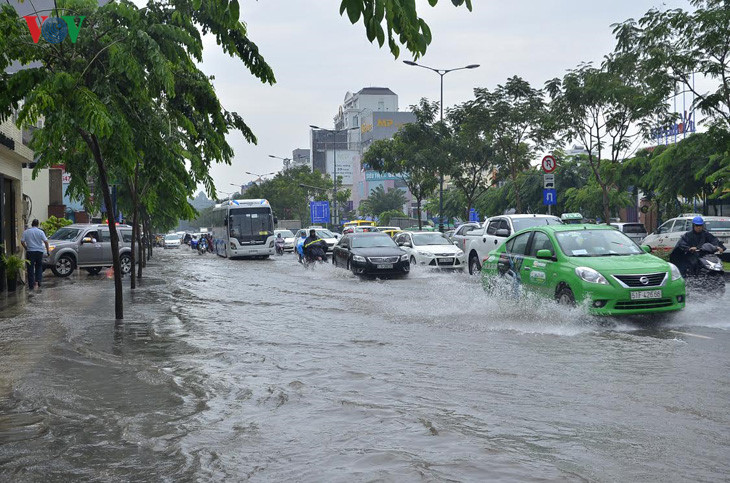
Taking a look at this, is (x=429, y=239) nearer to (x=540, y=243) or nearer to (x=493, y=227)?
(x=493, y=227)

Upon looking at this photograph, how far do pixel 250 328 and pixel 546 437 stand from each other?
812cm

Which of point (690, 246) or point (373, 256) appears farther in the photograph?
point (373, 256)

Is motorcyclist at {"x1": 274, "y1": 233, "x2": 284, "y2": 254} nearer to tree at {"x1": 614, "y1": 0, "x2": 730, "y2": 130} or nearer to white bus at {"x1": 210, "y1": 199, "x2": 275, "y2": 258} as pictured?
white bus at {"x1": 210, "y1": 199, "x2": 275, "y2": 258}

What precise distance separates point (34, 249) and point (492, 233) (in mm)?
12599

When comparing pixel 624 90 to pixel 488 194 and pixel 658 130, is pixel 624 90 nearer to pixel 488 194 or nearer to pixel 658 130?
pixel 658 130

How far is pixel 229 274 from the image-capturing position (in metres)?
31.0

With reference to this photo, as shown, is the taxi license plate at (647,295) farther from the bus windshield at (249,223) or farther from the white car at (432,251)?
the bus windshield at (249,223)

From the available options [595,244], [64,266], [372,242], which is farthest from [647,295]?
[64,266]

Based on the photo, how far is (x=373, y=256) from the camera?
25.5 meters

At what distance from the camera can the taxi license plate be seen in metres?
11.9

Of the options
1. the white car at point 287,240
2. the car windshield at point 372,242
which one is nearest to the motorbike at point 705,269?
the car windshield at point 372,242

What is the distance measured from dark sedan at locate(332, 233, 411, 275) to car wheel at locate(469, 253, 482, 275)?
188cm

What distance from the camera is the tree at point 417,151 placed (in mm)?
45531

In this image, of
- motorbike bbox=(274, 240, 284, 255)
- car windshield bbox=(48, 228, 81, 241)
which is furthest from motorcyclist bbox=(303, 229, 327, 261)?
motorbike bbox=(274, 240, 284, 255)
